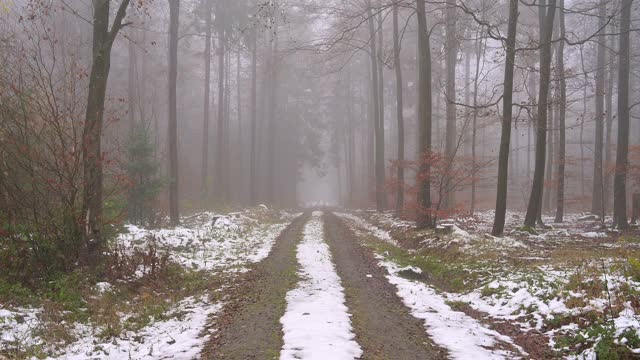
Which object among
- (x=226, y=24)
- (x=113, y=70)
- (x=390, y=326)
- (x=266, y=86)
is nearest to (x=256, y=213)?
(x=226, y=24)

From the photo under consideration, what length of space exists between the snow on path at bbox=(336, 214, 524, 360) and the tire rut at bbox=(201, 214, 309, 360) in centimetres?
225

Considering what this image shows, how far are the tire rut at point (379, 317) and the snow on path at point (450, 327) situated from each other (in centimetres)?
16

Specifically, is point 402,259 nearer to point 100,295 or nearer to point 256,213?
point 100,295

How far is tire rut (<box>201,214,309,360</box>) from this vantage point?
5.69m

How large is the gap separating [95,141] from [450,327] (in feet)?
25.7

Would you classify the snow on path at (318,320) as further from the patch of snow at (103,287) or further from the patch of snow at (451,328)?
the patch of snow at (103,287)

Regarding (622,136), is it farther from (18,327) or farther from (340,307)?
(18,327)

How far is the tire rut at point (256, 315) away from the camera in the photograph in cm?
569

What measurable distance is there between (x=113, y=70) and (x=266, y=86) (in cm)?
1139

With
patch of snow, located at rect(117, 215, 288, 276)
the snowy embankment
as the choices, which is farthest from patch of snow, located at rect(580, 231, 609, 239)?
the snowy embankment

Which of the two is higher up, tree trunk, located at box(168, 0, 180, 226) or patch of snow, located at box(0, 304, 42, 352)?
tree trunk, located at box(168, 0, 180, 226)

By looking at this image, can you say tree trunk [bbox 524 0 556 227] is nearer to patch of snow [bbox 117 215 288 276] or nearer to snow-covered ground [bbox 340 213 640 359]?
snow-covered ground [bbox 340 213 640 359]

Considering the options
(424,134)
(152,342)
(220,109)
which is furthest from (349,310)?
(220,109)

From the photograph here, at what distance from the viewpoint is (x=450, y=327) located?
6.66 m
